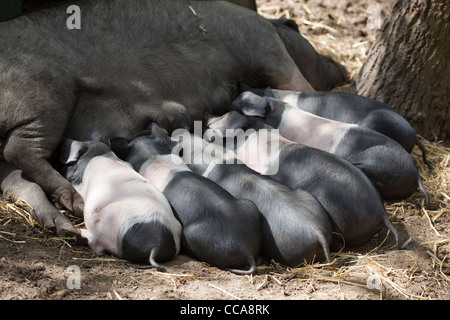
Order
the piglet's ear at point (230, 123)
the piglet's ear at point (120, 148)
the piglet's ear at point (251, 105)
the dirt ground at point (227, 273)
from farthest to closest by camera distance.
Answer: the piglet's ear at point (251, 105), the piglet's ear at point (230, 123), the piglet's ear at point (120, 148), the dirt ground at point (227, 273)

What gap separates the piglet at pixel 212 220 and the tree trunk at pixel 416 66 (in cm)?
212

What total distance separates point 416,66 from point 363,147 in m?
1.18

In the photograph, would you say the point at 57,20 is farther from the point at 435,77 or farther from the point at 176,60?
the point at 435,77

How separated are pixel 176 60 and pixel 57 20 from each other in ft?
2.92

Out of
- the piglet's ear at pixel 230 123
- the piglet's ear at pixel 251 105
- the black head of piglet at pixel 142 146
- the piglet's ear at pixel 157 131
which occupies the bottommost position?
the black head of piglet at pixel 142 146

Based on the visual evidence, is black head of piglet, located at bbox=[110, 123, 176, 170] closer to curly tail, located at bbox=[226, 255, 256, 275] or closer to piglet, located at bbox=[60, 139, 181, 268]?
piglet, located at bbox=[60, 139, 181, 268]

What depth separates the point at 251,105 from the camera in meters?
4.71

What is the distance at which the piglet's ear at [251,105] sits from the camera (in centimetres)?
467

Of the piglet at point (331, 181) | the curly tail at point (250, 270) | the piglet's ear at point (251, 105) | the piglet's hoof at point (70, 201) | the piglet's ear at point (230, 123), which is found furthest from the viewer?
the piglet's ear at point (251, 105)

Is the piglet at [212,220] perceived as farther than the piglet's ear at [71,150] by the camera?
No

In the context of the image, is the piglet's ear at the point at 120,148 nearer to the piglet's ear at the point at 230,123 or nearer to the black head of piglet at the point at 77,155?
the black head of piglet at the point at 77,155

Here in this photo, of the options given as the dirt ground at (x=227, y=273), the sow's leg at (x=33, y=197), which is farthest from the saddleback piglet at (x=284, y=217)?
the sow's leg at (x=33, y=197)

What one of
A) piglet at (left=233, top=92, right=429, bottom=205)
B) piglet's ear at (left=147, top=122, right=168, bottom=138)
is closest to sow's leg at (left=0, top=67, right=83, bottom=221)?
piglet's ear at (left=147, top=122, right=168, bottom=138)

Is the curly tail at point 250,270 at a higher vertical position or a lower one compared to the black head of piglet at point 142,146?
lower
